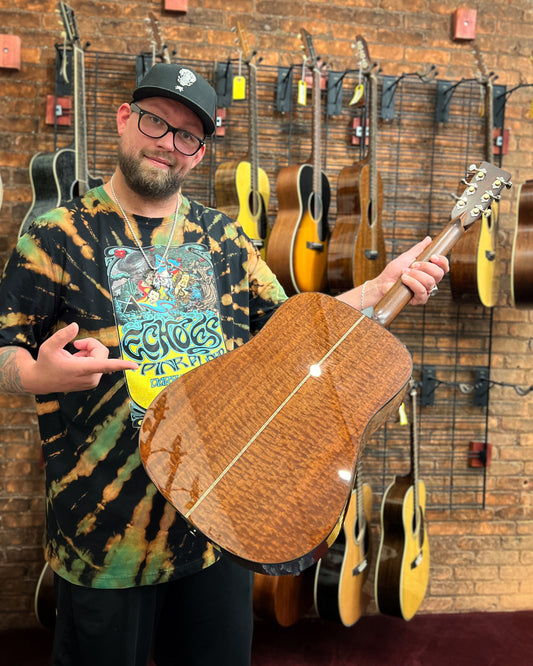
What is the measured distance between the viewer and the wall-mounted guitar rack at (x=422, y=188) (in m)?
2.85

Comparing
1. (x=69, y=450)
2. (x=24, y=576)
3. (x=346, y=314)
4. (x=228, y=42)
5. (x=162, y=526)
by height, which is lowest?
(x=24, y=576)

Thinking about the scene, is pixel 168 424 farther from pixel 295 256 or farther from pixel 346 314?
pixel 295 256

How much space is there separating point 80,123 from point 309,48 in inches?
39.7

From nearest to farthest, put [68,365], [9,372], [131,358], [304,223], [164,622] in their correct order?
[68,365], [9,372], [131,358], [164,622], [304,223]

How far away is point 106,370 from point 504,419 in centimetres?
253

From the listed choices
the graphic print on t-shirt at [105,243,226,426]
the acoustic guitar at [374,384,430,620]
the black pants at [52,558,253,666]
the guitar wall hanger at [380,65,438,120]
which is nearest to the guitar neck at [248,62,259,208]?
the guitar wall hanger at [380,65,438,120]

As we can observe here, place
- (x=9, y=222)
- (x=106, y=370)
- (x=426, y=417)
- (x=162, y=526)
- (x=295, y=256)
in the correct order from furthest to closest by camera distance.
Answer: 1. (x=426, y=417)
2. (x=9, y=222)
3. (x=295, y=256)
4. (x=162, y=526)
5. (x=106, y=370)

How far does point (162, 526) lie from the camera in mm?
1269

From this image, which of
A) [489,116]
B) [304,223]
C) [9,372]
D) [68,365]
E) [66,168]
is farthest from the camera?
[489,116]

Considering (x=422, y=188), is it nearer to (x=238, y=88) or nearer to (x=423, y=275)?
(x=238, y=88)

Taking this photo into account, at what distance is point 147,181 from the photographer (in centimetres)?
130

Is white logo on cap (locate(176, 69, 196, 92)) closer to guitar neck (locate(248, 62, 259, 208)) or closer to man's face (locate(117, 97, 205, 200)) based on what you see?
man's face (locate(117, 97, 205, 200))

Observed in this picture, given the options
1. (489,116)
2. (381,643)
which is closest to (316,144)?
(489,116)

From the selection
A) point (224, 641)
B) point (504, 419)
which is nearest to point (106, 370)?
point (224, 641)
